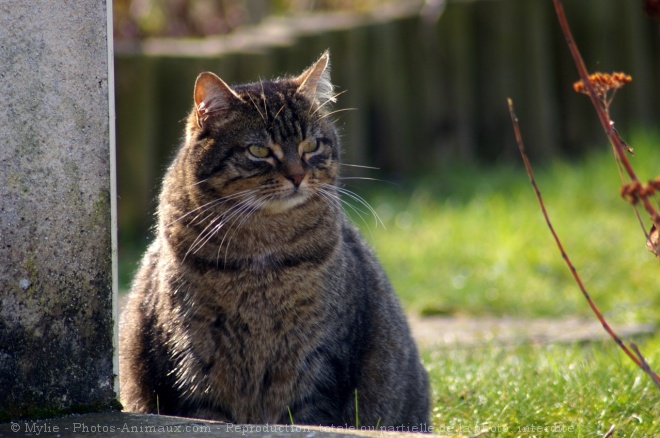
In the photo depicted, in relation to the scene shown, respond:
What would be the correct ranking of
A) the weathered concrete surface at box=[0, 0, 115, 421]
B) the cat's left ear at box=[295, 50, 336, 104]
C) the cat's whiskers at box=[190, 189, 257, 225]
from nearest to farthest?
1. the weathered concrete surface at box=[0, 0, 115, 421]
2. the cat's whiskers at box=[190, 189, 257, 225]
3. the cat's left ear at box=[295, 50, 336, 104]

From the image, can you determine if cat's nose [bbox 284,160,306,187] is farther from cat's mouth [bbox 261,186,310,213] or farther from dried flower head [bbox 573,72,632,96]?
dried flower head [bbox 573,72,632,96]

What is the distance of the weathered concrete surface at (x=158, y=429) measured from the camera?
7.53 feet

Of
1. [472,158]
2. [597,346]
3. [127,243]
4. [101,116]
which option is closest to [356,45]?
[472,158]

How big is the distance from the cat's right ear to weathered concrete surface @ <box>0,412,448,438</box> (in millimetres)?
1073

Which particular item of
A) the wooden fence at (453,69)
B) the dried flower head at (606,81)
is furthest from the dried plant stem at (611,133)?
the wooden fence at (453,69)

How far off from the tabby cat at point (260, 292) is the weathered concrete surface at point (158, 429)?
1.38 feet

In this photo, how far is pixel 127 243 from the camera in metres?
7.11

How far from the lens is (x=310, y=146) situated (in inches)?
124

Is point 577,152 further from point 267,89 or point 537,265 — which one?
point 267,89

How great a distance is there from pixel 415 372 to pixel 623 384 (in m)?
0.70

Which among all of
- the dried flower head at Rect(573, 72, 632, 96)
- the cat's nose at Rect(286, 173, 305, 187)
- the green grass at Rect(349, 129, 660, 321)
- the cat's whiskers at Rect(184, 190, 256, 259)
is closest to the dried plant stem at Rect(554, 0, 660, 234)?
the dried flower head at Rect(573, 72, 632, 96)

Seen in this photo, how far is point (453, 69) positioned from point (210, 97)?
5534 mm

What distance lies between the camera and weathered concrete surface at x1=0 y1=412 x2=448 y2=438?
2.29 metres

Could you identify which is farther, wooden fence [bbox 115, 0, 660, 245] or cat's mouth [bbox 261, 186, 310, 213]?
wooden fence [bbox 115, 0, 660, 245]
